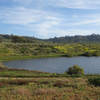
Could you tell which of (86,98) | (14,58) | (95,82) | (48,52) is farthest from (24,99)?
(48,52)

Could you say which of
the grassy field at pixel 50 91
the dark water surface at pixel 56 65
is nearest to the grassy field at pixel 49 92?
the grassy field at pixel 50 91

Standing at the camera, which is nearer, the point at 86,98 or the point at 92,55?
the point at 86,98

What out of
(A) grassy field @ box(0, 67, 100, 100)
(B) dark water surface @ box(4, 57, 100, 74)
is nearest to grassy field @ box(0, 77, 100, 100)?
(A) grassy field @ box(0, 67, 100, 100)

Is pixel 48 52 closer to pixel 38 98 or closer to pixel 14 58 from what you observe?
pixel 14 58

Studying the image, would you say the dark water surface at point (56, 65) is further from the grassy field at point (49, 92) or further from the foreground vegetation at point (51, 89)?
the grassy field at point (49, 92)

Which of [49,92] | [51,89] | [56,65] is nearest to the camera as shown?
[49,92]

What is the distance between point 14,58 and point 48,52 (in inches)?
1013

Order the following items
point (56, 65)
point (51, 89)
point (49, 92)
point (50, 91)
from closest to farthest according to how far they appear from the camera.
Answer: point (49, 92)
point (50, 91)
point (51, 89)
point (56, 65)

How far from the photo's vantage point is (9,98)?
10891mm

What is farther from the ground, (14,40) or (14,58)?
(14,40)

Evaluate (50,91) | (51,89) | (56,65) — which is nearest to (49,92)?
(50,91)

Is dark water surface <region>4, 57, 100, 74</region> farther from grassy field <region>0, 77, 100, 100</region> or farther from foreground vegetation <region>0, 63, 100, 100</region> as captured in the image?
grassy field <region>0, 77, 100, 100</region>

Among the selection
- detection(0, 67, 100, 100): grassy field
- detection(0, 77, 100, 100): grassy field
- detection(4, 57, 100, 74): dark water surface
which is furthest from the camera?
detection(4, 57, 100, 74): dark water surface

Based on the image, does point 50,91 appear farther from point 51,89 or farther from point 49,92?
point 51,89
